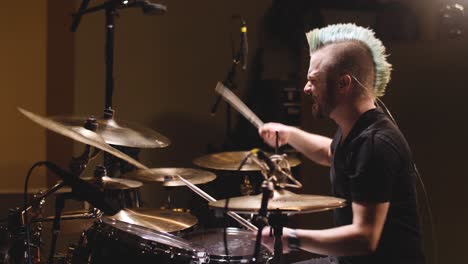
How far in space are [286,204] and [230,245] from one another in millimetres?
683

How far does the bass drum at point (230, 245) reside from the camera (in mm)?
2170

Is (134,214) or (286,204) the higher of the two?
(286,204)

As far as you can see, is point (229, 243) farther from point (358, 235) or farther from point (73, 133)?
point (73, 133)

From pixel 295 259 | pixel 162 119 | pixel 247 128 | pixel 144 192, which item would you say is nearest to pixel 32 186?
pixel 144 192

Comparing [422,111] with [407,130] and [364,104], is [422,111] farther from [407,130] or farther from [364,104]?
[364,104]

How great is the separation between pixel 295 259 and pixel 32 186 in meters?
1.93

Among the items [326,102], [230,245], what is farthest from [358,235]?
[230,245]

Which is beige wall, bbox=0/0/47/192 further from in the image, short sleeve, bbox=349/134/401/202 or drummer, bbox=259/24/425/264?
short sleeve, bbox=349/134/401/202

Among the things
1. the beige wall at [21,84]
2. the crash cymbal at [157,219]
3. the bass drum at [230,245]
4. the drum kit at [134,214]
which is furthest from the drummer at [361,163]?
the beige wall at [21,84]

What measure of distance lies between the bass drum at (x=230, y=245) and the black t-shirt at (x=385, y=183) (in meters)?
0.41

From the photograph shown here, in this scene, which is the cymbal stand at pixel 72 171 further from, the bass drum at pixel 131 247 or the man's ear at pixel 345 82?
the man's ear at pixel 345 82

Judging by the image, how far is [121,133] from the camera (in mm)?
2514

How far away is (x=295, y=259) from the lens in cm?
372

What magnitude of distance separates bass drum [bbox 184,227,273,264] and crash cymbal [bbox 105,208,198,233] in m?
0.12
